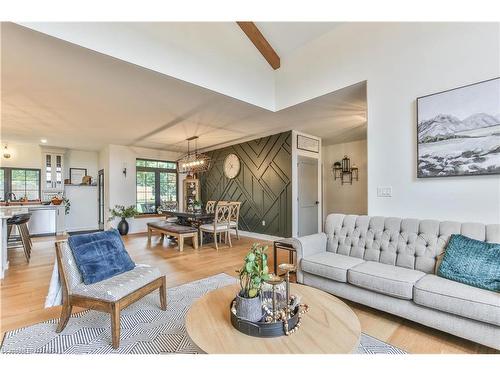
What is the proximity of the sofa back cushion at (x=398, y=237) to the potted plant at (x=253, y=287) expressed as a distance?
69.3 inches

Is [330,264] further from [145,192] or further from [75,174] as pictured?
[75,174]

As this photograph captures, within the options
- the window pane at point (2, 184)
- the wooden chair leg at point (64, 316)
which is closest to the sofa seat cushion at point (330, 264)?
the wooden chair leg at point (64, 316)

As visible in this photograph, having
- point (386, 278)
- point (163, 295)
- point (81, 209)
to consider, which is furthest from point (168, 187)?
point (386, 278)

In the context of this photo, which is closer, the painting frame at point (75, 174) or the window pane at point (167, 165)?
the painting frame at point (75, 174)

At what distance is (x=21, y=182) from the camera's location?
7.29 meters

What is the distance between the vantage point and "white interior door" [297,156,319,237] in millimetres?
5851

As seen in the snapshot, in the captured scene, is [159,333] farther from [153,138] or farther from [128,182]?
[128,182]

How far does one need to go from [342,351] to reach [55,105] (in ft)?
16.5

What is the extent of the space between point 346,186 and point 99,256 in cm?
625

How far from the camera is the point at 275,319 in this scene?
55.3 inches

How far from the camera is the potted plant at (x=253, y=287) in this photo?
4.66ft

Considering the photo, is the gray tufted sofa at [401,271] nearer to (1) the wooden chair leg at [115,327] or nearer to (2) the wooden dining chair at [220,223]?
(1) the wooden chair leg at [115,327]

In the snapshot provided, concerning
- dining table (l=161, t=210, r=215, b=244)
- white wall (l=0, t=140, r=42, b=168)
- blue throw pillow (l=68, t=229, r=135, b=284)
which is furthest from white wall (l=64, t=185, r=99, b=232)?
blue throw pillow (l=68, t=229, r=135, b=284)

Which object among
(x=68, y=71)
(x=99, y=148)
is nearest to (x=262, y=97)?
(x=68, y=71)
